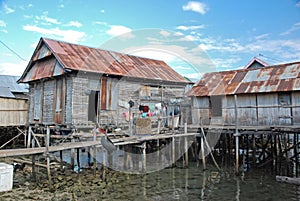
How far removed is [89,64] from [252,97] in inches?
405

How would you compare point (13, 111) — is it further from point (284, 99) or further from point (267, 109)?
point (284, 99)

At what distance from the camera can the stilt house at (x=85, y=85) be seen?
17266 millimetres

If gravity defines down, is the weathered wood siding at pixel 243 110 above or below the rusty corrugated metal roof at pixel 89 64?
below

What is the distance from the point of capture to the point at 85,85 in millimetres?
17562

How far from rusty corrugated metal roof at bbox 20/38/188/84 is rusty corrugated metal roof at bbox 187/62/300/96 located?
3667 mm

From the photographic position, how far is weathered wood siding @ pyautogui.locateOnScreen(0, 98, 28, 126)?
22322 mm

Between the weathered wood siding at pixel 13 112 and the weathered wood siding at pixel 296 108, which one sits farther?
the weathered wood siding at pixel 13 112

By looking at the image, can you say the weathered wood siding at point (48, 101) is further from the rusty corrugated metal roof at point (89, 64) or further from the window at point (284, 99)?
the window at point (284, 99)

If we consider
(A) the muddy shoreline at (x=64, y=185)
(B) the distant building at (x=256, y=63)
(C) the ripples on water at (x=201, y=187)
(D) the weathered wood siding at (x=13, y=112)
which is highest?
(B) the distant building at (x=256, y=63)

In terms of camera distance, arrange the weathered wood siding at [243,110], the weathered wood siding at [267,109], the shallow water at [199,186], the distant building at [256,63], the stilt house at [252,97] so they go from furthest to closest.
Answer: the distant building at [256,63]
the weathered wood siding at [243,110]
the weathered wood siding at [267,109]
the stilt house at [252,97]
the shallow water at [199,186]

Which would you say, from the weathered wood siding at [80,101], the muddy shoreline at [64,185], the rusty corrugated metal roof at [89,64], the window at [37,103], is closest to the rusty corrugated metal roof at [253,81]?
the rusty corrugated metal roof at [89,64]

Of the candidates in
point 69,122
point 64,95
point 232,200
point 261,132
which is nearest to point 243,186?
point 232,200

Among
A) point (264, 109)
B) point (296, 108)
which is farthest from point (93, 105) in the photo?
point (296, 108)

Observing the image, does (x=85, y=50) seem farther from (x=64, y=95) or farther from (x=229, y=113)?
(x=229, y=113)
